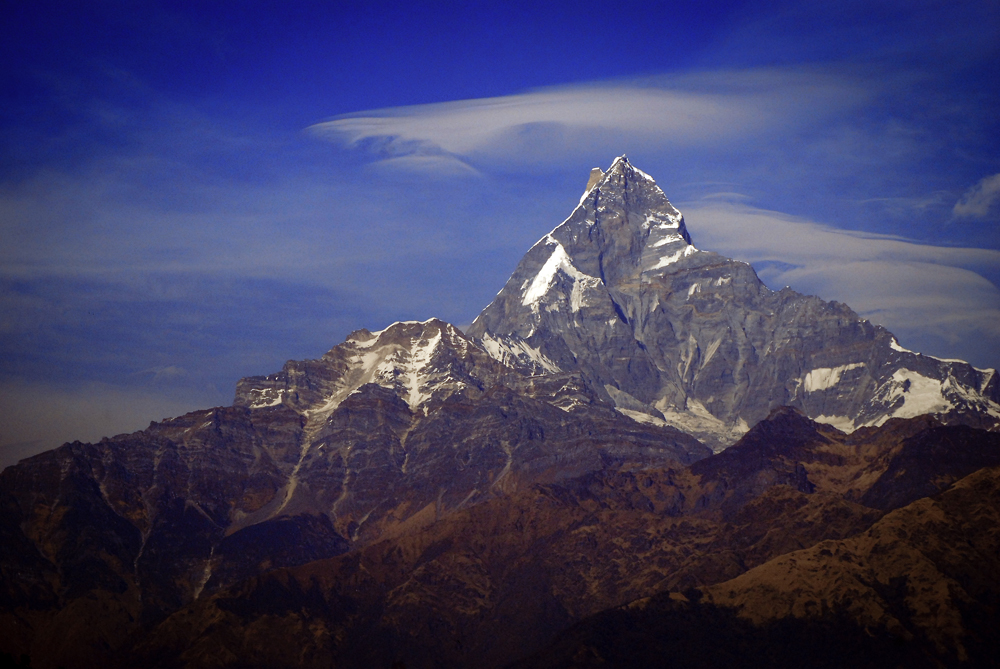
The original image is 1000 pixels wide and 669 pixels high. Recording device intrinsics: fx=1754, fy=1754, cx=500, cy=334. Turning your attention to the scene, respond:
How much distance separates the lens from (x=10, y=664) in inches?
6993

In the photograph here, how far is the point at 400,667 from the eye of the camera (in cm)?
18375

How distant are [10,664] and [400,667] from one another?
39.7 meters
